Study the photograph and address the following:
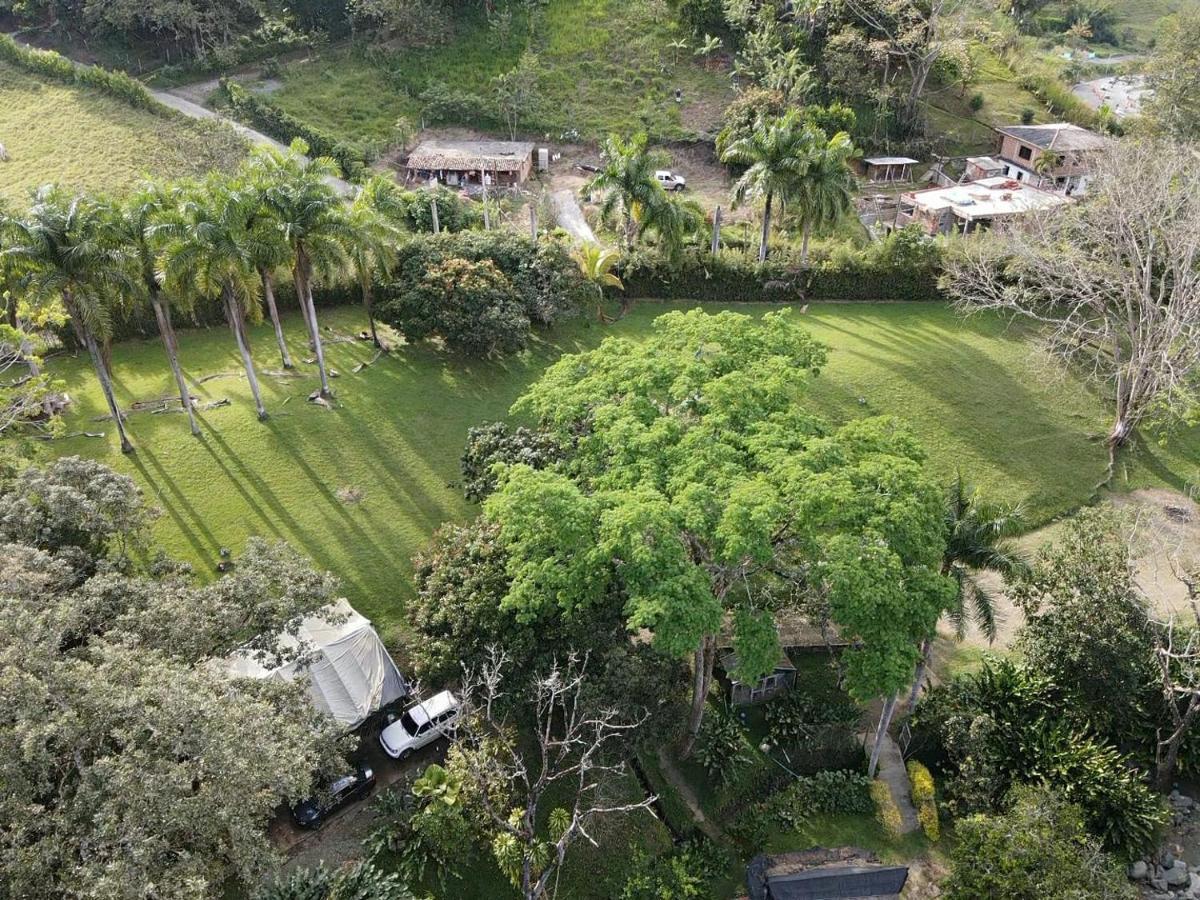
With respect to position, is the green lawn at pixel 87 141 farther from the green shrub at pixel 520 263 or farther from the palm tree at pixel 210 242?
the palm tree at pixel 210 242

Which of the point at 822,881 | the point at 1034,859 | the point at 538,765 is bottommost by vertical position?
the point at 822,881

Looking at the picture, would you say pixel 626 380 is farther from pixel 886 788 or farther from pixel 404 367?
pixel 404 367

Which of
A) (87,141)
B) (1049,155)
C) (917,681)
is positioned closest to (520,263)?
(917,681)

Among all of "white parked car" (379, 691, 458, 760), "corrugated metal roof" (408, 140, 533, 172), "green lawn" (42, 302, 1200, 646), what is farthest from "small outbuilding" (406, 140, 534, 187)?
"white parked car" (379, 691, 458, 760)

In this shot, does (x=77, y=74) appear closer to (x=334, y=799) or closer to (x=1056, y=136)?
(x=334, y=799)

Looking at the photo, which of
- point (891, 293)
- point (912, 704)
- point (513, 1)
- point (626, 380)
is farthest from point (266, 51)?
point (912, 704)

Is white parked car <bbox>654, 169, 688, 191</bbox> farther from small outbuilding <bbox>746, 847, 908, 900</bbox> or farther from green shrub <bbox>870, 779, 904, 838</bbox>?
small outbuilding <bbox>746, 847, 908, 900</bbox>
